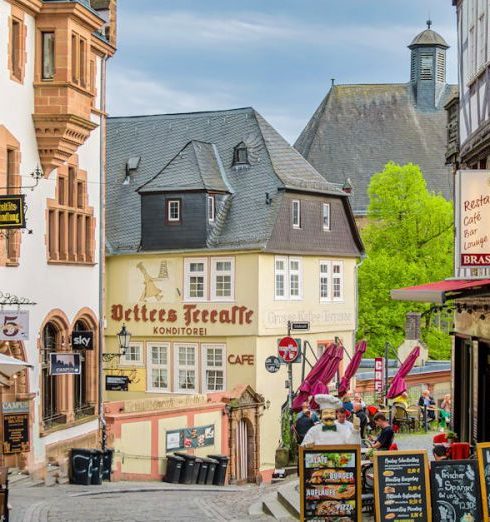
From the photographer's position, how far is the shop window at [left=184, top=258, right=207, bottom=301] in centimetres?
4244

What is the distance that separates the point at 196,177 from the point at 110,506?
A: 2274 centimetres

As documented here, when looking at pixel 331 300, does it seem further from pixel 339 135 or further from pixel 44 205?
pixel 339 135

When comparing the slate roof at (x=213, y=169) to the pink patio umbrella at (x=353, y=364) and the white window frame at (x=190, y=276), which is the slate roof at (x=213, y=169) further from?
the pink patio umbrella at (x=353, y=364)

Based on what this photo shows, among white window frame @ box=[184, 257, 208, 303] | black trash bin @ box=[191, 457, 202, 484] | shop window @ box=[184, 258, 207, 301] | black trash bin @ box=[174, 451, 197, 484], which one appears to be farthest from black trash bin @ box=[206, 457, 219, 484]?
shop window @ box=[184, 258, 207, 301]

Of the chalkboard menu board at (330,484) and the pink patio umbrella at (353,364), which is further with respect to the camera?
the pink patio umbrella at (353,364)

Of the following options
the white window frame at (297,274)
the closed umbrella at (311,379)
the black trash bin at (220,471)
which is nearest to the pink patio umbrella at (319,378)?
the closed umbrella at (311,379)

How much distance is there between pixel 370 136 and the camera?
71375 millimetres

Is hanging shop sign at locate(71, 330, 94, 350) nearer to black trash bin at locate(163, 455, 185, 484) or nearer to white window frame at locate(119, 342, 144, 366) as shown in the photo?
black trash bin at locate(163, 455, 185, 484)

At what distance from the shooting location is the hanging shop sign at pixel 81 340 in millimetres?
31672

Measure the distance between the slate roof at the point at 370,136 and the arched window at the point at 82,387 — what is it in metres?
36.3

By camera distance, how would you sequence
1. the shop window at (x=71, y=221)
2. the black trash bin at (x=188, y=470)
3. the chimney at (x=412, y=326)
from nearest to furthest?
the shop window at (x=71, y=221) < the black trash bin at (x=188, y=470) < the chimney at (x=412, y=326)

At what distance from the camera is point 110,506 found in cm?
2183

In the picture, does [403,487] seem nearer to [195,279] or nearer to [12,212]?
[12,212]

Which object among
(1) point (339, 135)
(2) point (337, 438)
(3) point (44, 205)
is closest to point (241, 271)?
(3) point (44, 205)
